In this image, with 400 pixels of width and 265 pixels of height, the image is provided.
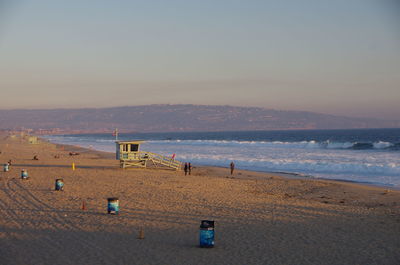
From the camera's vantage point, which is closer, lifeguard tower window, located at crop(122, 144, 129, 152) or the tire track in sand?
the tire track in sand

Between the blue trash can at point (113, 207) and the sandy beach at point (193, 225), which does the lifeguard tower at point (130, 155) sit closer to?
the sandy beach at point (193, 225)

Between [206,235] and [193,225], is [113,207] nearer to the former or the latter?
[193,225]

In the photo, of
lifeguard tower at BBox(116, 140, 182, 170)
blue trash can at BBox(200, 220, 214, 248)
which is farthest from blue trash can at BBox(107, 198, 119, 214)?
lifeguard tower at BBox(116, 140, 182, 170)

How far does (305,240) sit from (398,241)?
2343mm

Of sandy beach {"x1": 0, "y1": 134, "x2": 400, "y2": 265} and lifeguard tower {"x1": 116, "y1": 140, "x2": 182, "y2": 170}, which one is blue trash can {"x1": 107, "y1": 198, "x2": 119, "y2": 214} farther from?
lifeguard tower {"x1": 116, "y1": 140, "x2": 182, "y2": 170}

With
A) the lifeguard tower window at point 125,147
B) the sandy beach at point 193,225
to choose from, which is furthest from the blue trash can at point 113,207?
the lifeguard tower window at point 125,147

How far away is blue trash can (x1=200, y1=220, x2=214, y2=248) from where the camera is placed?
10812 millimetres

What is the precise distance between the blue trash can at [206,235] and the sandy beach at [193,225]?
0.62 feet

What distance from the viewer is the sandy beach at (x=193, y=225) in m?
10.4

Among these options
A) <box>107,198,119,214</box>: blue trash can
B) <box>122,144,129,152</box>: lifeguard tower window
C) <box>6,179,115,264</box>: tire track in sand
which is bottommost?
<box>6,179,115,264</box>: tire track in sand

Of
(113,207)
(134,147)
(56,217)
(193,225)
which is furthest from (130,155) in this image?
(193,225)

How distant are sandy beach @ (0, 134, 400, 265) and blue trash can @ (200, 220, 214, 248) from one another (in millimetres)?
188

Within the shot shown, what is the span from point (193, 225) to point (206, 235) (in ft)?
8.50

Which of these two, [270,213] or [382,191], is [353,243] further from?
[382,191]
